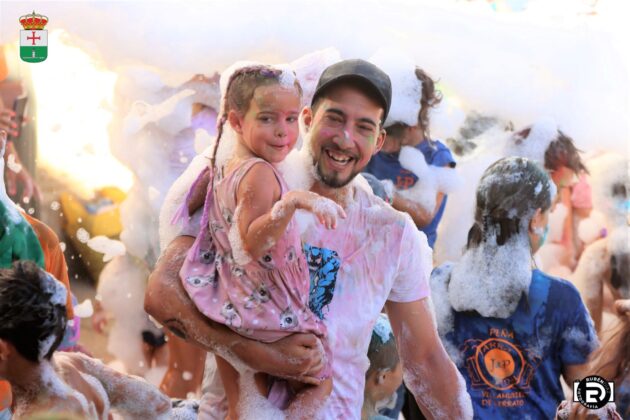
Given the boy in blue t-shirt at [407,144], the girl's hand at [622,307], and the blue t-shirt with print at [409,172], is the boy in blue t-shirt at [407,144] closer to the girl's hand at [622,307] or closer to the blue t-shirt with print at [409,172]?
the blue t-shirt with print at [409,172]

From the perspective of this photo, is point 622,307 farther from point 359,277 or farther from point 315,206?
point 315,206

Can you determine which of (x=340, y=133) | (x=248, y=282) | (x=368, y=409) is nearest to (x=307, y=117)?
(x=340, y=133)

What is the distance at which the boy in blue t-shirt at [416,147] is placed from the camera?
123 inches

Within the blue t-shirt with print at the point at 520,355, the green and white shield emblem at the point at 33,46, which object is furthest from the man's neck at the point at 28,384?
the blue t-shirt with print at the point at 520,355

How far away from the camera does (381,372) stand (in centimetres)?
308

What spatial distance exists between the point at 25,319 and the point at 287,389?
80 centimetres

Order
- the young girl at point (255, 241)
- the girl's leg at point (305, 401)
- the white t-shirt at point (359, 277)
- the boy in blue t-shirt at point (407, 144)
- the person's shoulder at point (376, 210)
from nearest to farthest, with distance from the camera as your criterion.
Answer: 1. the young girl at point (255, 241)
2. the girl's leg at point (305, 401)
3. the white t-shirt at point (359, 277)
4. the person's shoulder at point (376, 210)
5. the boy in blue t-shirt at point (407, 144)

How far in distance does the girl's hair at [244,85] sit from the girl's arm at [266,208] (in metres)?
0.22

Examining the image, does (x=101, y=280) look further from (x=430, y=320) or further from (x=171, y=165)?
(x=430, y=320)

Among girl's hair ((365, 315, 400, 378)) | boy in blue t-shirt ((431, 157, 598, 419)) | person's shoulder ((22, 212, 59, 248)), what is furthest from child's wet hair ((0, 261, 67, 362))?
boy in blue t-shirt ((431, 157, 598, 419))

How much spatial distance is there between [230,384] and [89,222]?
0.69m

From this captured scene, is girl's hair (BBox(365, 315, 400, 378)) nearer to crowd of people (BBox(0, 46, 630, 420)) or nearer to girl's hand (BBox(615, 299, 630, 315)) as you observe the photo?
crowd of people (BBox(0, 46, 630, 420))

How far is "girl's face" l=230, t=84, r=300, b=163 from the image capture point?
272cm

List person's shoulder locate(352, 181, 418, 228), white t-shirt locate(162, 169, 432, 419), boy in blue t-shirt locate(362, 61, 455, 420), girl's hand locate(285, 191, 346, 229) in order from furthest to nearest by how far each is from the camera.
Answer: boy in blue t-shirt locate(362, 61, 455, 420) → person's shoulder locate(352, 181, 418, 228) → white t-shirt locate(162, 169, 432, 419) → girl's hand locate(285, 191, 346, 229)
